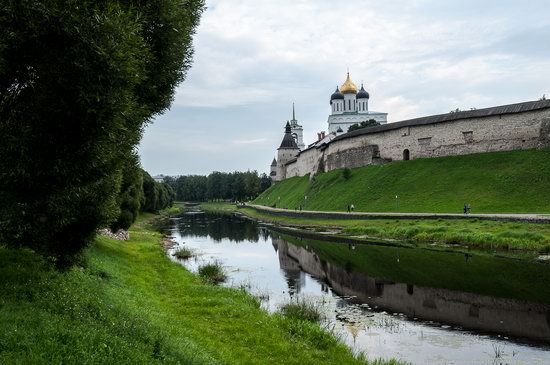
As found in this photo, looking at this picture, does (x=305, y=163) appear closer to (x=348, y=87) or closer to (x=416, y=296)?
(x=348, y=87)

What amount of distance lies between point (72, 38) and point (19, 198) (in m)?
2.64

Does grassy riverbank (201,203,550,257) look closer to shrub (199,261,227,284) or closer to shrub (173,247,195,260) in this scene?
shrub (173,247,195,260)

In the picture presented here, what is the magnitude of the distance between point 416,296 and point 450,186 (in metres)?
29.5

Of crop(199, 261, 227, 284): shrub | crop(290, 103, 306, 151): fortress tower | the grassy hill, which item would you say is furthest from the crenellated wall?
crop(290, 103, 306, 151): fortress tower

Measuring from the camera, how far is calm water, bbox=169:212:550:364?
1264 centimetres

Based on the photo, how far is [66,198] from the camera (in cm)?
846

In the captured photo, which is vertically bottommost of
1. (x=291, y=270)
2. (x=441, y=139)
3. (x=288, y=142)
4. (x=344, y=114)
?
(x=291, y=270)

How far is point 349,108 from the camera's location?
129m

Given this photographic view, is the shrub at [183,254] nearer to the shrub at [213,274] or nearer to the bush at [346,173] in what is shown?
the shrub at [213,274]

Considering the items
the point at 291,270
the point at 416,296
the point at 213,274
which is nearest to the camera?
the point at 416,296

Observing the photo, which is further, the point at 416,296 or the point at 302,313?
the point at 416,296

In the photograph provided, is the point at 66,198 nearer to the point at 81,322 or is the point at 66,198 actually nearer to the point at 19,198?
the point at 19,198

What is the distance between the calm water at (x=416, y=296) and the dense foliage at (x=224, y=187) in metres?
99.1

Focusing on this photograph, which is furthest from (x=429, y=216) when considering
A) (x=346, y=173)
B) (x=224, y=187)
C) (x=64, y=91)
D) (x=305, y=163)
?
(x=224, y=187)
